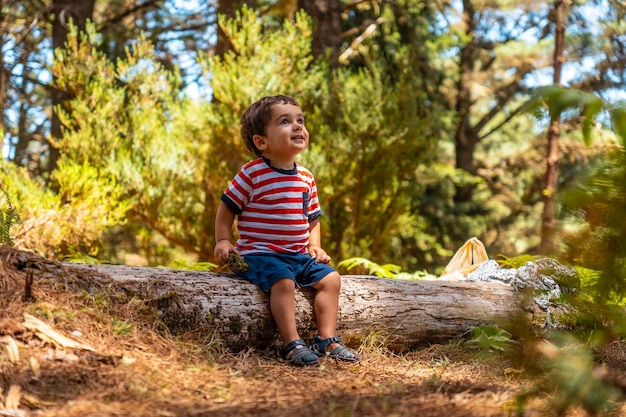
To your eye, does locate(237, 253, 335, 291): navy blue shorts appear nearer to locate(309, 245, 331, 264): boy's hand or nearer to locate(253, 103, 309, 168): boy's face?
locate(309, 245, 331, 264): boy's hand

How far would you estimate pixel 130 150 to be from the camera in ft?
25.5

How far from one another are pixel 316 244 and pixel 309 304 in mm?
486

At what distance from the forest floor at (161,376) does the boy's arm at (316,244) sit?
28.8 inches

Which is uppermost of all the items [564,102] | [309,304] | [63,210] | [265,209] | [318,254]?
[564,102]

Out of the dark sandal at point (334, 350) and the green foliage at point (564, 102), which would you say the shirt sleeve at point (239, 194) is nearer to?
the dark sandal at point (334, 350)

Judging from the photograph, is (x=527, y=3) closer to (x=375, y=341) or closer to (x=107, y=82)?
(x=107, y=82)

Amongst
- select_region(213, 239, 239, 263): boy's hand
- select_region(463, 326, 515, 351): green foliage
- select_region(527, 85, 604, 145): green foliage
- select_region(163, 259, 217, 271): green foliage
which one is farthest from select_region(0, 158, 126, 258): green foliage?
select_region(527, 85, 604, 145): green foliage

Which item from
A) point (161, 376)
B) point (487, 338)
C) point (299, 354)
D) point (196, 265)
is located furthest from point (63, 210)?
point (487, 338)

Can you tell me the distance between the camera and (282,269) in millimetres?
3404

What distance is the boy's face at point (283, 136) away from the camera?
12.0 ft

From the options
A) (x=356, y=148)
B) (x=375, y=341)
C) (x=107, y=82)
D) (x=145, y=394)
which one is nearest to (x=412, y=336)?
(x=375, y=341)

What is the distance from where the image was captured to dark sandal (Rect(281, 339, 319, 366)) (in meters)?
3.16

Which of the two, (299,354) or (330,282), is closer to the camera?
(299,354)

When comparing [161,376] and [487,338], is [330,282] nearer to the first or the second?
[487,338]
